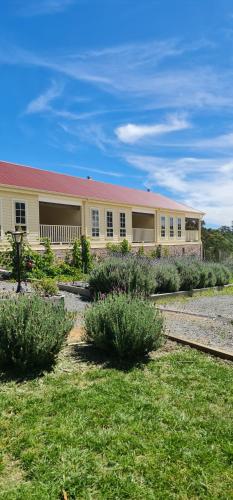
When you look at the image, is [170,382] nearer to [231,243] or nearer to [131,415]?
[131,415]

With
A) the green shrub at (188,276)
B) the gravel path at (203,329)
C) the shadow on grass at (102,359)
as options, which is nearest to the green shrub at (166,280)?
the green shrub at (188,276)

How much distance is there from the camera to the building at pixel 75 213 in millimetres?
17605

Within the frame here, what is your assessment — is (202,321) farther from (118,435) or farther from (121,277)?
(118,435)

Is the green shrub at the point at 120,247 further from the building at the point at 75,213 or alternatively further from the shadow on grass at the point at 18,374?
the shadow on grass at the point at 18,374

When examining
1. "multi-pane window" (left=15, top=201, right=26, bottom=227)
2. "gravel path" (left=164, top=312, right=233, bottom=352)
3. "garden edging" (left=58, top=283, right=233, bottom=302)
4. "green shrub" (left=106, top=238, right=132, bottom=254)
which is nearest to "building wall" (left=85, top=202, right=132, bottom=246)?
"green shrub" (left=106, top=238, right=132, bottom=254)

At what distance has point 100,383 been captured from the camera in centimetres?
394

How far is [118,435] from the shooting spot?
2836 millimetres

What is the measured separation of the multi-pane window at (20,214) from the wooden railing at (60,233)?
141 cm

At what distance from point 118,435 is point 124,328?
2.01 metres

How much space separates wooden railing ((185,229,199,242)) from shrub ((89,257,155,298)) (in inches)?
886

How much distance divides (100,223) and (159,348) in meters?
17.5

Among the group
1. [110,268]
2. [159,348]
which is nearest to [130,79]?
[110,268]

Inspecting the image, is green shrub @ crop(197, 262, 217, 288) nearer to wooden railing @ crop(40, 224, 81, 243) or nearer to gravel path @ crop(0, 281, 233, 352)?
gravel path @ crop(0, 281, 233, 352)

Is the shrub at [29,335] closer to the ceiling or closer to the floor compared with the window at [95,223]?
closer to the floor
